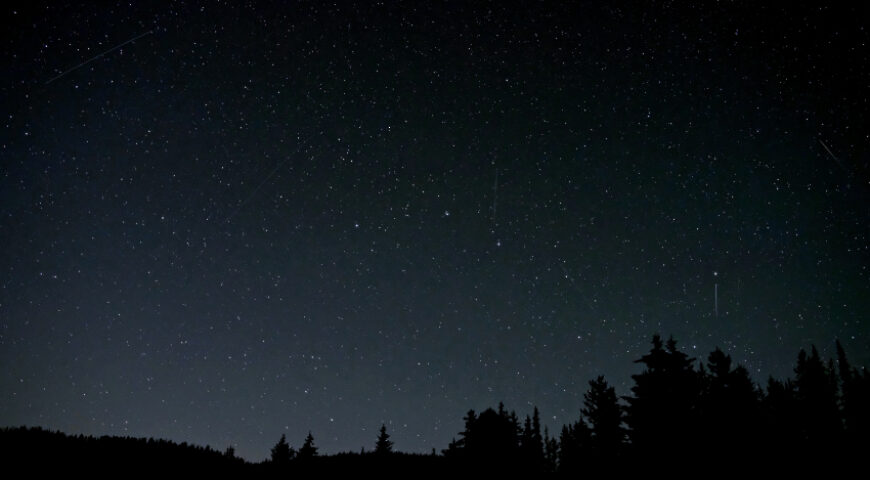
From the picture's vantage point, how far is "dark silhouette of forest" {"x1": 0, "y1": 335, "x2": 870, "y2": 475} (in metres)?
10.9

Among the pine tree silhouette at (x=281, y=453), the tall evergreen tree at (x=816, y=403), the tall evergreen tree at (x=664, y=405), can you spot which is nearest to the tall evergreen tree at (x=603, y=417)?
the tall evergreen tree at (x=664, y=405)

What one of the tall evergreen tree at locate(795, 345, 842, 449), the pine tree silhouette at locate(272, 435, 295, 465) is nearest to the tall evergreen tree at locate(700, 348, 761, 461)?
the tall evergreen tree at locate(795, 345, 842, 449)

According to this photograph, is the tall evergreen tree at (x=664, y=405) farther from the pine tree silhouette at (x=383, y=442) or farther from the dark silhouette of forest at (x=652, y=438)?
the pine tree silhouette at (x=383, y=442)

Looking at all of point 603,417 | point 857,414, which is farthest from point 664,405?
point 857,414

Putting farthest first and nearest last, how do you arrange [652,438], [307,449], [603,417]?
[307,449], [603,417], [652,438]

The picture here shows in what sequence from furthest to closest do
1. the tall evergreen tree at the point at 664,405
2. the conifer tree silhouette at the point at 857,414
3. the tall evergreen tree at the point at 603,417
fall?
the conifer tree silhouette at the point at 857,414, the tall evergreen tree at the point at 603,417, the tall evergreen tree at the point at 664,405

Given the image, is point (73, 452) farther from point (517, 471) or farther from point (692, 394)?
point (692, 394)

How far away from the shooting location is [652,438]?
1086 centimetres

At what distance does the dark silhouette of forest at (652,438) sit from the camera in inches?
429

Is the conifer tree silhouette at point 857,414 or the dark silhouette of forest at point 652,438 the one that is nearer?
the dark silhouette of forest at point 652,438

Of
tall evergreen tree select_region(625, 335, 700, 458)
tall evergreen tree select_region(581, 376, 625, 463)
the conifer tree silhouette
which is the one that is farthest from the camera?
the conifer tree silhouette

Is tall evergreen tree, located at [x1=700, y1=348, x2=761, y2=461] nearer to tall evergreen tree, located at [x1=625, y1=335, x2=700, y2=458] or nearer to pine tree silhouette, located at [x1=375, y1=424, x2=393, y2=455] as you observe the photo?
tall evergreen tree, located at [x1=625, y1=335, x2=700, y2=458]

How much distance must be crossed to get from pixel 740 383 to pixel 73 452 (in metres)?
57.9

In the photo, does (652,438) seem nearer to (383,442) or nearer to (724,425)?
(724,425)
